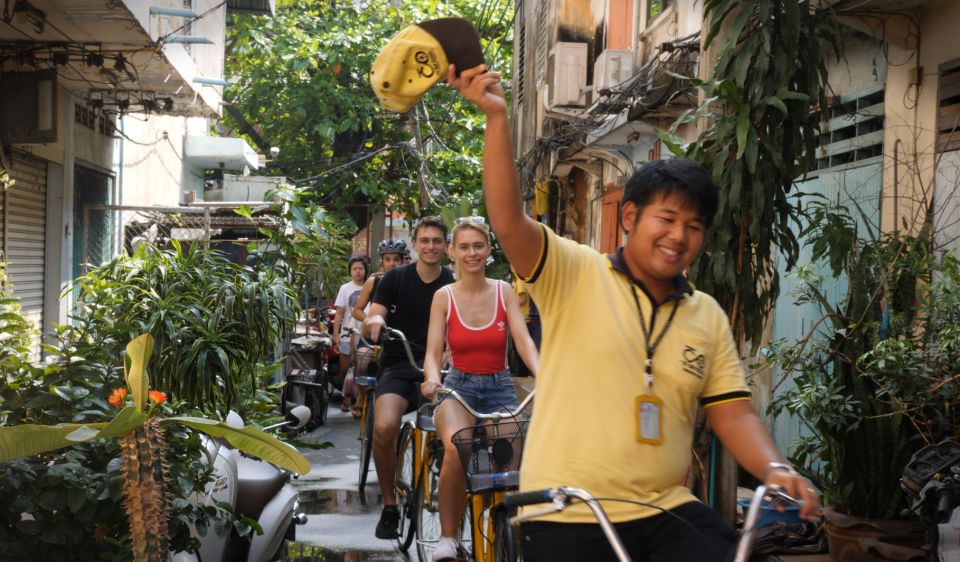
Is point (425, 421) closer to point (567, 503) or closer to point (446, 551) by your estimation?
point (446, 551)

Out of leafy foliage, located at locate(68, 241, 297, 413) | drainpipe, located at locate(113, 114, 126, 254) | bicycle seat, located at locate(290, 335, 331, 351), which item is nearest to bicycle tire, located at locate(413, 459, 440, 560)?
leafy foliage, located at locate(68, 241, 297, 413)

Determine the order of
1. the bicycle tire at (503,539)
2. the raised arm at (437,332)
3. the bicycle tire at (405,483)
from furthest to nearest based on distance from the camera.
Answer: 1. the bicycle tire at (405,483)
2. the raised arm at (437,332)
3. the bicycle tire at (503,539)

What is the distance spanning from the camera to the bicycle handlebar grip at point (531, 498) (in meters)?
2.79

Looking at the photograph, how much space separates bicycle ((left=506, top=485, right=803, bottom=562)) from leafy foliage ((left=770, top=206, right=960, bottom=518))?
309cm

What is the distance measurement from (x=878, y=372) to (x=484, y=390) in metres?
2.11

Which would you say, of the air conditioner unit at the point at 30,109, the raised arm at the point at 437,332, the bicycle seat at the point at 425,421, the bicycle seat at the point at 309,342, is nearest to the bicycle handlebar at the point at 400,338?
the bicycle seat at the point at 425,421

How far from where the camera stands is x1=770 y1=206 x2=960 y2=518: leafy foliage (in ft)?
18.8

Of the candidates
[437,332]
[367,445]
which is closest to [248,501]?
→ [437,332]

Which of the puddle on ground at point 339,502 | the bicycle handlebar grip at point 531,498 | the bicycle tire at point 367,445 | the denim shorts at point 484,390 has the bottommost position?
the puddle on ground at point 339,502

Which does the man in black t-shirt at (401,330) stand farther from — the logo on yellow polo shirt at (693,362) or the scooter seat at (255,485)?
the logo on yellow polo shirt at (693,362)

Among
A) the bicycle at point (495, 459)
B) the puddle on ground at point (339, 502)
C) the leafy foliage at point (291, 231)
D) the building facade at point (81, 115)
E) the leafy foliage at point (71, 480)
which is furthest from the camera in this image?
the leafy foliage at point (291, 231)

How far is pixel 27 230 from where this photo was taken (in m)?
12.6

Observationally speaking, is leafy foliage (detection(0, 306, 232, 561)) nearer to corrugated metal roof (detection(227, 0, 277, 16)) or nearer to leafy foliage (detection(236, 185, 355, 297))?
leafy foliage (detection(236, 185, 355, 297))

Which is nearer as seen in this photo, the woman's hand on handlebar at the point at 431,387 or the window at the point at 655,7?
the woman's hand on handlebar at the point at 431,387
